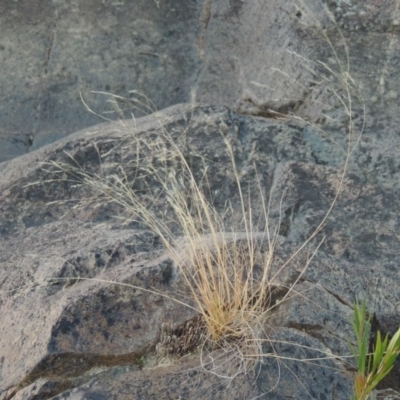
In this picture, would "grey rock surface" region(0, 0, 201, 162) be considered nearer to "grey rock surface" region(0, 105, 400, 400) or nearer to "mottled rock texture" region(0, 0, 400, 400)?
"mottled rock texture" region(0, 0, 400, 400)

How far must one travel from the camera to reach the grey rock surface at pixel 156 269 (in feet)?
6.31

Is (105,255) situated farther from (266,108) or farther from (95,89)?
(95,89)

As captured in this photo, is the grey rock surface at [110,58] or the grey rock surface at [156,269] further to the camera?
the grey rock surface at [110,58]

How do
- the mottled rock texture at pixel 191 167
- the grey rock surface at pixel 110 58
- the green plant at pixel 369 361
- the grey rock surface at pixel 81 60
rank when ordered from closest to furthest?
the green plant at pixel 369 361 → the mottled rock texture at pixel 191 167 → the grey rock surface at pixel 110 58 → the grey rock surface at pixel 81 60

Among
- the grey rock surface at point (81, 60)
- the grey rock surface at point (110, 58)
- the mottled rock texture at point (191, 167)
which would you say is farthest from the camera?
the grey rock surface at point (81, 60)

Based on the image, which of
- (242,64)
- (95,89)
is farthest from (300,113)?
(95,89)

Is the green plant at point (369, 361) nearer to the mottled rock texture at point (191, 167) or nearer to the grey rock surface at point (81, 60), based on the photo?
the mottled rock texture at point (191, 167)

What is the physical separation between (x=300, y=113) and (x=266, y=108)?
17 cm

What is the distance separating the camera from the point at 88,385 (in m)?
1.92

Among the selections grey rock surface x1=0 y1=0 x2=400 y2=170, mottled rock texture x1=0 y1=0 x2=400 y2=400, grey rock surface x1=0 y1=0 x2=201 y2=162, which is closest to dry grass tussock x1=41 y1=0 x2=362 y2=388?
mottled rock texture x1=0 y1=0 x2=400 y2=400

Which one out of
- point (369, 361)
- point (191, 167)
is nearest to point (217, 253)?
point (369, 361)

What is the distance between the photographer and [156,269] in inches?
84.0

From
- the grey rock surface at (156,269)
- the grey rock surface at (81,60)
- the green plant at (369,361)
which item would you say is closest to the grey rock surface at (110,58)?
the grey rock surface at (81,60)

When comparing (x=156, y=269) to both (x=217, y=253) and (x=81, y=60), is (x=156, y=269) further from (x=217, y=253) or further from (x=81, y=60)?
(x=81, y=60)
